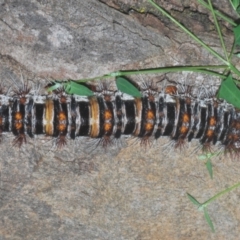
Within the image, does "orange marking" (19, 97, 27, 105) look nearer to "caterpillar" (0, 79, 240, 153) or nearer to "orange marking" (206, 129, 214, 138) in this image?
"caterpillar" (0, 79, 240, 153)

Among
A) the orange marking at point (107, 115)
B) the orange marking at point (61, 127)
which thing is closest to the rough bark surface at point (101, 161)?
the orange marking at point (61, 127)

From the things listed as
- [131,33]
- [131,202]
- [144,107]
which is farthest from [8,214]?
[131,33]

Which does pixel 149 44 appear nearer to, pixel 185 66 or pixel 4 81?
pixel 185 66

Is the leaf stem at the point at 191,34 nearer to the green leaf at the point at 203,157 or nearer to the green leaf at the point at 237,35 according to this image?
the green leaf at the point at 237,35

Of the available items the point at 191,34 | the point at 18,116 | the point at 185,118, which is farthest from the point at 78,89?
the point at 191,34

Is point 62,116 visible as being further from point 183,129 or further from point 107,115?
point 183,129
